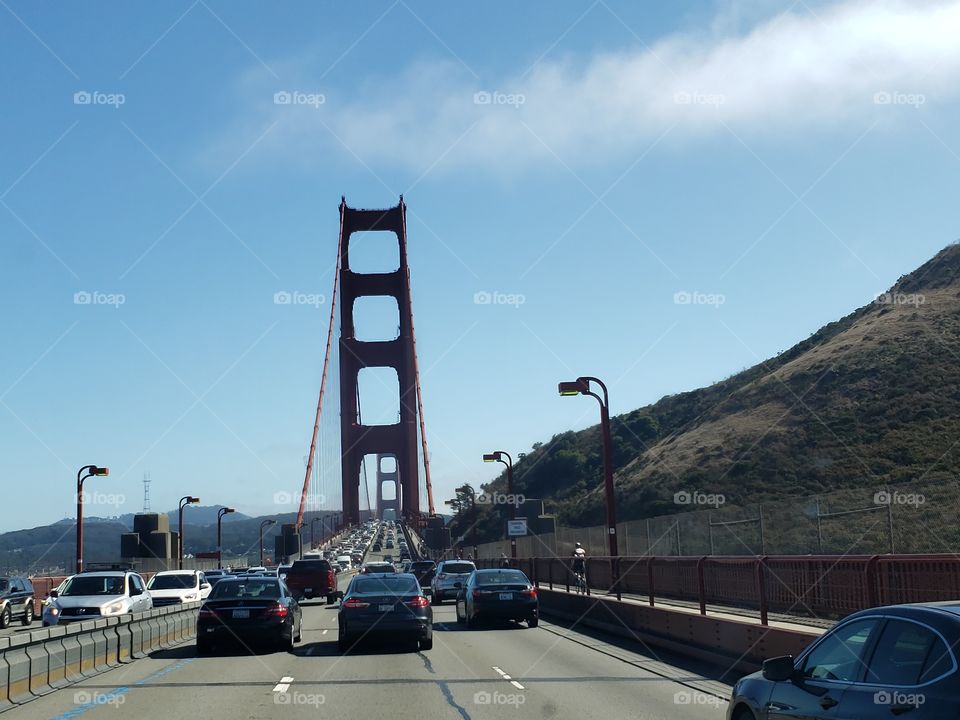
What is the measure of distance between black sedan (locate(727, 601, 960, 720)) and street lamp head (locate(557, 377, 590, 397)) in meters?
22.5

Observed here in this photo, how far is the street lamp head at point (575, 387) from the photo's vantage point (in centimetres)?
3014

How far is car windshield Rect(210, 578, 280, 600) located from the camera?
778 inches

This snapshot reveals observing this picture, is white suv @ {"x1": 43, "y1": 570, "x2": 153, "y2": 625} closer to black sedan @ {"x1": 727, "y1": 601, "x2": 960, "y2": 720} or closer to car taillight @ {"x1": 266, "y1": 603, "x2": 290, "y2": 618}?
car taillight @ {"x1": 266, "y1": 603, "x2": 290, "y2": 618}

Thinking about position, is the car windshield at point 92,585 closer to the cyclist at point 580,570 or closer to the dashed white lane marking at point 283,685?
the dashed white lane marking at point 283,685

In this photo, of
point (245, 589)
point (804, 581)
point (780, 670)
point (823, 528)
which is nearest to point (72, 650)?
point (245, 589)

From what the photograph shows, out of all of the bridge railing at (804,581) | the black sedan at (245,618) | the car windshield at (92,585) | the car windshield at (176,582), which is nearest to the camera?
the bridge railing at (804,581)

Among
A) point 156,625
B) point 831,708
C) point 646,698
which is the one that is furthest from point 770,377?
point 831,708

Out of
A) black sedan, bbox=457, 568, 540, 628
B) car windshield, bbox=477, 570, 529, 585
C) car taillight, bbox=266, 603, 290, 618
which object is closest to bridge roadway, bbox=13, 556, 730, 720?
car taillight, bbox=266, 603, 290, 618

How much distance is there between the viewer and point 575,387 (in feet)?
99.1

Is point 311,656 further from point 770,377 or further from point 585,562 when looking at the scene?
point 770,377

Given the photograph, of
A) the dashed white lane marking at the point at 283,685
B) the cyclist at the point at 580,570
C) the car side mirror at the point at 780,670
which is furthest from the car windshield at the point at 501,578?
the car side mirror at the point at 780,670

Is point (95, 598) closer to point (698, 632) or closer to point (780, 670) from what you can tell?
point (698, 632)

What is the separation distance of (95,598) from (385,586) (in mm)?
7983

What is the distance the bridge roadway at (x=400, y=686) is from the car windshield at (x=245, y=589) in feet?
3.41
